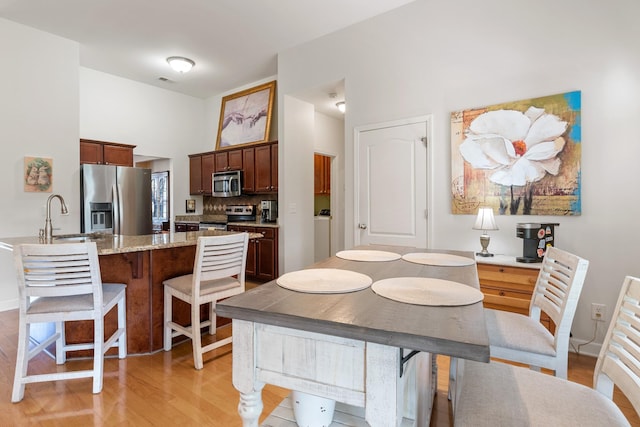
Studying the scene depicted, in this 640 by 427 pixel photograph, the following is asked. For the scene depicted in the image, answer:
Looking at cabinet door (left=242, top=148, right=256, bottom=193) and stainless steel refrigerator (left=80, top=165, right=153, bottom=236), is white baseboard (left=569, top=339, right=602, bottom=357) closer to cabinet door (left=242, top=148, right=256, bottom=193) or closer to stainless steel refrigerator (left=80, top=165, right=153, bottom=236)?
cabinet door (left=242, top=148, right=256, bottom=193)

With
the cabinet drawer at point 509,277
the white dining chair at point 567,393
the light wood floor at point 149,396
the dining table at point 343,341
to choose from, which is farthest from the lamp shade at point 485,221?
the dining table at point 343,341

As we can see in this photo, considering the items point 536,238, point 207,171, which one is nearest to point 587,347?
point 536,238

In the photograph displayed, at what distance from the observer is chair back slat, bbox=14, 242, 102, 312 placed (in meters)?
1.80

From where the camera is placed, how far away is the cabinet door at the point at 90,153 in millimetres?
4484

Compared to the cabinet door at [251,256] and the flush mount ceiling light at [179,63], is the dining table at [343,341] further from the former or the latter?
the flush mount ceiling light at [179,63]

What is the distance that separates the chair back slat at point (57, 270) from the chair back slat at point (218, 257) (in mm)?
580

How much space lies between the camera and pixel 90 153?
15.0ft

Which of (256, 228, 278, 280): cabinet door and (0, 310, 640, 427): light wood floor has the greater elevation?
(256, 228, 278, 280): cabinet door

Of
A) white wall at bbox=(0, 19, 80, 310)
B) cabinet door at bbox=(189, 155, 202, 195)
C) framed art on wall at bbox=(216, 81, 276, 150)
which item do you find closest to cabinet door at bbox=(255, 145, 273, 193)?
framed art on wall at bbox=(216, 81, 276, 150)

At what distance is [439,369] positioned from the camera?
2293mm

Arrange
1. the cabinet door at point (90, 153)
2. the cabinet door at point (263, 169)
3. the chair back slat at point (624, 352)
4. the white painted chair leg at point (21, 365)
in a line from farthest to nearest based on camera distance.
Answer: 1. the cabinet door at point (263, 169)
2. the cabinet door at point (90, 153)
3. the white painted chair leg at point (21, 365)
4. the chair back slat at point (624, 352)

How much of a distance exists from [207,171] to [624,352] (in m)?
5.89

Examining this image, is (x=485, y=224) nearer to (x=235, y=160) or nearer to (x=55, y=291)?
(x=55, y=291)

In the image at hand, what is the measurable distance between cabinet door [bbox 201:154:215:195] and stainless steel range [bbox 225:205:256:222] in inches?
30.8
